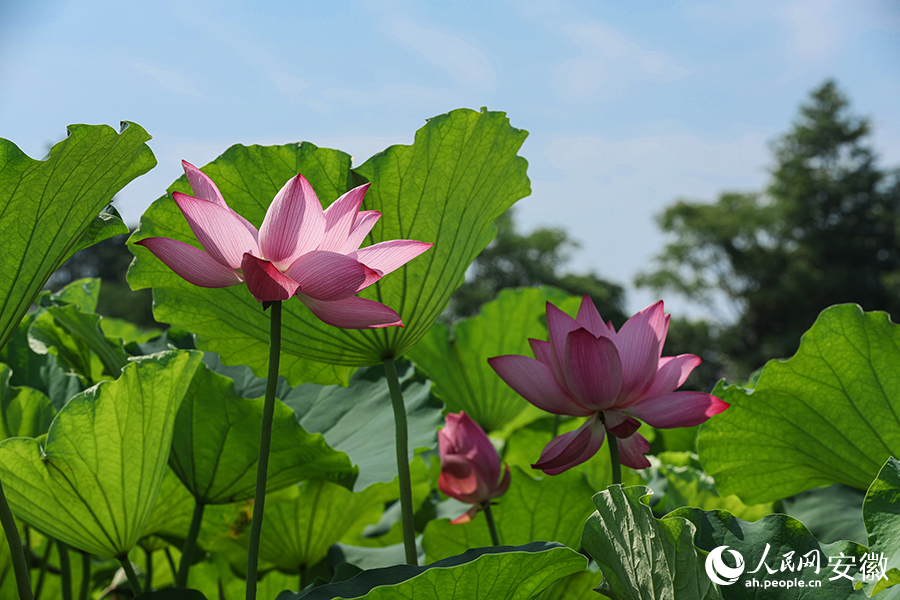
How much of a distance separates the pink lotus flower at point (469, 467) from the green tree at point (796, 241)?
1494 centimetres

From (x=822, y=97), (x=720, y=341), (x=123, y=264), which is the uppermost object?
(x=822, y=97)

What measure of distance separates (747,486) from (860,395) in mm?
154

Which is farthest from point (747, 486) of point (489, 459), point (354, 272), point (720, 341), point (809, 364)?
point (720, 341)

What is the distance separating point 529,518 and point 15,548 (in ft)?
1.51

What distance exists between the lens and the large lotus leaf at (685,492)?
2.49 ft

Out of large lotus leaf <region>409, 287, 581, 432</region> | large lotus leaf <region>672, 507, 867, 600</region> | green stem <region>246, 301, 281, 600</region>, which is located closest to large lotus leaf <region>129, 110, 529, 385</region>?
green stem <region>246, 301, 281, 600</region>

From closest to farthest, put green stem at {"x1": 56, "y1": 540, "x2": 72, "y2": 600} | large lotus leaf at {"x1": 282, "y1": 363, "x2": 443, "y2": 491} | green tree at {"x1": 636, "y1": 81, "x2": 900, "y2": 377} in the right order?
1. green stem at {"x1": 56, "y1": 540, "x2": 72, "y2": 600}
2. large lotus leaf at {"x1": 282, "y1": 363, "x2": 443, "y2": 491}
3. green tree at {"x1": 636, "y1": 81, "x2": 900, "y2": 377}

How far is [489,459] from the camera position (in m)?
0.64

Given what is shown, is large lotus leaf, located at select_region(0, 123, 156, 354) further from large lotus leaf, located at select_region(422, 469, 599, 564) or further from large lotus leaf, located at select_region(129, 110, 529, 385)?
large lotus leaf, located at select_region(422, 469, 599, 564)

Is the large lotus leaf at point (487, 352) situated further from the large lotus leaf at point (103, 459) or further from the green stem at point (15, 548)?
the green stem at point (15, 548)

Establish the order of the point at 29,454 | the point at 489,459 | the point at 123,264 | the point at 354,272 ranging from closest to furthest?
1. the point at 354,272
2. the point at 29,454
3. the point at 489,459
4. the point at 123,264

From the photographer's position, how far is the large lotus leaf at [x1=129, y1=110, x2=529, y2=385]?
563 millimetres

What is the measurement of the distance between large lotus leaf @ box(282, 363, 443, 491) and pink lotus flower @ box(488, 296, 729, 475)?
0.23m

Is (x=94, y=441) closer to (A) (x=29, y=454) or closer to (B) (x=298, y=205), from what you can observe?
(A) (x=29, y=454)
